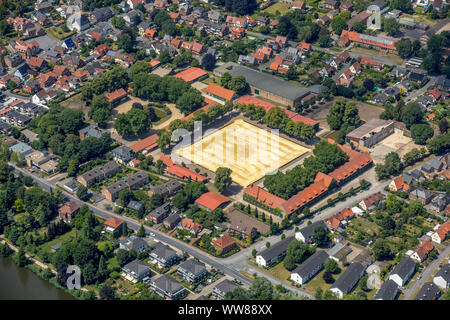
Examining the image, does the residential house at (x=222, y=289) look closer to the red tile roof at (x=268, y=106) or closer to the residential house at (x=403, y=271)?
the residential house at (x=403, y=271)

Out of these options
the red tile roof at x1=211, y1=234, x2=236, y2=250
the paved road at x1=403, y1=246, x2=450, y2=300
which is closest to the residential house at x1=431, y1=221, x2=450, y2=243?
the paved road at x1=403, y1=246, x2=450, y2=300

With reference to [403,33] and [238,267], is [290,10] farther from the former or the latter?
[238,267]

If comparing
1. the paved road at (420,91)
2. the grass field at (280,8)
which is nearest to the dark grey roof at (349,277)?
the paved road at (420,91)

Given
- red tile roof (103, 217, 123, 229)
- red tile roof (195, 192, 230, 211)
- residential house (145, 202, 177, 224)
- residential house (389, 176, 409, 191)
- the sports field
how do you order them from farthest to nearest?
1. the sports field
2. residential house (389, 176, 409, 191)
3. red tile roof (195, 192, 230, 211)
4. residential house (145, 202, 177, 224)
5. red tile roof (103, 217, 123, 229)

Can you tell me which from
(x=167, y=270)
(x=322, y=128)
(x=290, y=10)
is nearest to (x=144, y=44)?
(x=290, y=10)

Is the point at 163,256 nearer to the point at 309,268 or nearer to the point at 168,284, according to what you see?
the point at 168,284

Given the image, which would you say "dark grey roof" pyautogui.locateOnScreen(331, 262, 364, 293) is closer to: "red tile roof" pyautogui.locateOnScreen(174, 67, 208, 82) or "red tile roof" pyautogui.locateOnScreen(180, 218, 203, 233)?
"red tile roof" pyautogui.locateOnScreen(180, 218, 203, 233)
